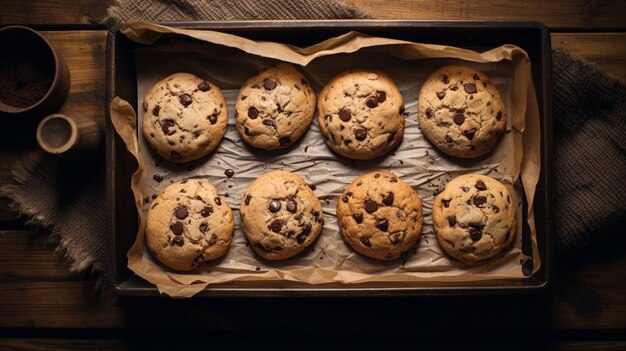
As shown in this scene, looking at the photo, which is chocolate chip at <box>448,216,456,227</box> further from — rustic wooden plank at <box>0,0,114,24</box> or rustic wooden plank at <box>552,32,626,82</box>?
rustic wooden plank at <box>0,0,114,24</box>

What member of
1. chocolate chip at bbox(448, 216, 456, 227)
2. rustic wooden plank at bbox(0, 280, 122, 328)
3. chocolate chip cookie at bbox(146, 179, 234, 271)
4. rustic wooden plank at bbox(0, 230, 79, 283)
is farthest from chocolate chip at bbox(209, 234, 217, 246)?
chocolate chip at bbox(448, 216, 456, 227)

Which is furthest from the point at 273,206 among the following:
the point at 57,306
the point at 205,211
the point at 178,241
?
the point at 57,306

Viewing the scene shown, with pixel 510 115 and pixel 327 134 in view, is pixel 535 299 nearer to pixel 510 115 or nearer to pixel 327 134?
pixel 510 115

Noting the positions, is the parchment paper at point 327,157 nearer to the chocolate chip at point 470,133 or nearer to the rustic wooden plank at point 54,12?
the chocolate chip at point 470,133

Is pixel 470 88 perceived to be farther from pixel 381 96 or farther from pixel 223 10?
pixel 223 10

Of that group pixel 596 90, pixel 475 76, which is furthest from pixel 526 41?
pixel 596 90

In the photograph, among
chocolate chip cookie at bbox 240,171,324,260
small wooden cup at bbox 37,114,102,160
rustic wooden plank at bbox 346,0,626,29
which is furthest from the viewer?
rustic wooden plank at bbox 346,0,626,29

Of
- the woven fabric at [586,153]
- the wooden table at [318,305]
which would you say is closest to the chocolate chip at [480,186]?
the woven fabric at [586,153]
